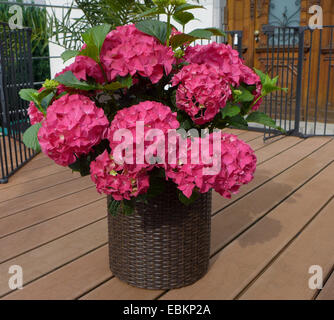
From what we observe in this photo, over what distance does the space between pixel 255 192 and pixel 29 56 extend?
215 cm

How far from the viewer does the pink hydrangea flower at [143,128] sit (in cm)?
106

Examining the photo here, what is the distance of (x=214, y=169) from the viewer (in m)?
1.10

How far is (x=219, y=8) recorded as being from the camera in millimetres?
4965

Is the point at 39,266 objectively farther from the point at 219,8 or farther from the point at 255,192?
the point at 219,8

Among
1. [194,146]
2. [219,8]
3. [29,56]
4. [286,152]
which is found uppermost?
[219,8]

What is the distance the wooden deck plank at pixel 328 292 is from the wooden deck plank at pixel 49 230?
110cm

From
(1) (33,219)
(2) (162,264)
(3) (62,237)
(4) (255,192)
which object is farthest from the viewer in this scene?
(4) (255,192)

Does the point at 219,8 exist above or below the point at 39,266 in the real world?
above

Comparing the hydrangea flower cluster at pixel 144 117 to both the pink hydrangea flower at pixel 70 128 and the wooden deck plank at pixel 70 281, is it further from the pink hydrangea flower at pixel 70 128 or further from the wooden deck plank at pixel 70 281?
the wooden deck plank at pixel 70 281

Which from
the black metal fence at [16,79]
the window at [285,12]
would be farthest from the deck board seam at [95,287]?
the window at [285,12]

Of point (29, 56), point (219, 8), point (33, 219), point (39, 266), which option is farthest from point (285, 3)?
point (39, 266)

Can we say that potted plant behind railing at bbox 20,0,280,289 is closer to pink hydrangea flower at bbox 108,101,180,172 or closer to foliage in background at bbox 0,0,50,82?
pink hydrangea flower at bbox 108,101,180,172

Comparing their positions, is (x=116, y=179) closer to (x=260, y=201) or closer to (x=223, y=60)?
(x=223, y=60)

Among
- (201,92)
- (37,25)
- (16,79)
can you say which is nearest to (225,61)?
(201,92)
